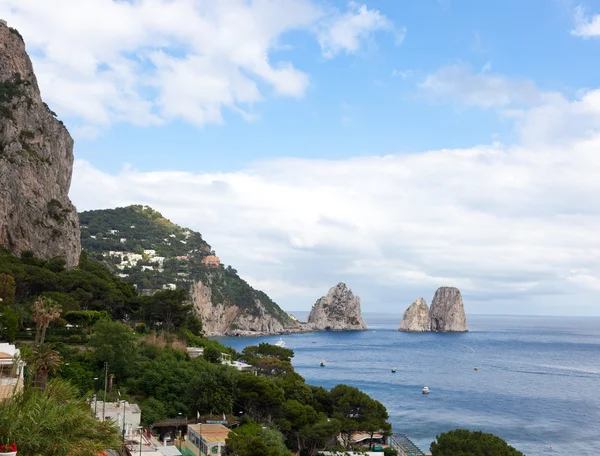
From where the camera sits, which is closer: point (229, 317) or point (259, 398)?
point (259, 398)

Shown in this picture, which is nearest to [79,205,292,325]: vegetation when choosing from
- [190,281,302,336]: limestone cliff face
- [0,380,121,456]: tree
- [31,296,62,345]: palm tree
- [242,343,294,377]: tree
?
[190,281,302,336]: limestone cliff face

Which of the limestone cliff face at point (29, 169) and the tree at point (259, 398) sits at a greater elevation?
the limestone cliff face at point (29, 169)

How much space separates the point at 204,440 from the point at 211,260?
146891mm

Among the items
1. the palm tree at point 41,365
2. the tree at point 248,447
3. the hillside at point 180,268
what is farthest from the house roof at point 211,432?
A: the hillside at point 180,268

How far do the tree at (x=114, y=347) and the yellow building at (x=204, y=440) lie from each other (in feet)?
34.3

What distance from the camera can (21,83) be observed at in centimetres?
7300

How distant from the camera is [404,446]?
4419cm

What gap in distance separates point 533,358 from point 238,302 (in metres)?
86.0

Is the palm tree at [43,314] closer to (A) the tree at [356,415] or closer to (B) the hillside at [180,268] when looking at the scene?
(A) the tree at [356,415]

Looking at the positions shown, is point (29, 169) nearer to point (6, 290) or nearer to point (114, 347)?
point (6, 290)

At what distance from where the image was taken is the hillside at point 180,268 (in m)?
148

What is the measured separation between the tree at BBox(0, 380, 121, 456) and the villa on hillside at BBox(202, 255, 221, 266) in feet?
532

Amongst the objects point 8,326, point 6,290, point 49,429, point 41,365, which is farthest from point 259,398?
point 49,429

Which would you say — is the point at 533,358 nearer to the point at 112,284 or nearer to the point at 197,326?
the point at 197,326
